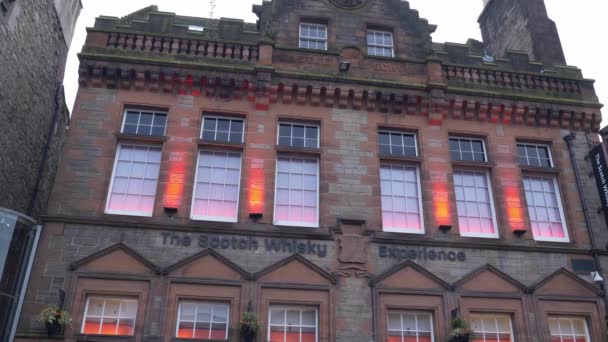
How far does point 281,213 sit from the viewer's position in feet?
50.8

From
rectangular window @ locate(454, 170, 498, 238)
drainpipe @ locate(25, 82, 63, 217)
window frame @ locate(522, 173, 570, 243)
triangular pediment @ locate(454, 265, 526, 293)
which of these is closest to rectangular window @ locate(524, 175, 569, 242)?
window frame @ locate(522, 173, 570, 243)

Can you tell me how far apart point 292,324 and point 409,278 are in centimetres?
334

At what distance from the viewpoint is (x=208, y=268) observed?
14180 mm

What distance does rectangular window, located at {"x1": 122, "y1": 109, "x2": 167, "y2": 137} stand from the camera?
1608cm

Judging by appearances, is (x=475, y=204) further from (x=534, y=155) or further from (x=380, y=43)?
(x=380, y=43)

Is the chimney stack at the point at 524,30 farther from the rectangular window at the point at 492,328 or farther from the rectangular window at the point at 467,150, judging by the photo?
the rectangular window at the point at 492,328

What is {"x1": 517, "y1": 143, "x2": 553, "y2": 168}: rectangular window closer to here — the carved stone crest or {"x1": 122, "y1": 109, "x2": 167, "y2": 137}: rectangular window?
the carved stone crest

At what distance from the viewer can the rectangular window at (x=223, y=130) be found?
53.3 ft

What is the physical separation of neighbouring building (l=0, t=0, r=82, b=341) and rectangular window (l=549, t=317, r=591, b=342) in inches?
540

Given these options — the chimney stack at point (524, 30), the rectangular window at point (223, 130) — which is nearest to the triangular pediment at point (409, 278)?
the rectangular window at point (223, 130)

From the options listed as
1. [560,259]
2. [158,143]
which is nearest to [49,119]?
[158,143]

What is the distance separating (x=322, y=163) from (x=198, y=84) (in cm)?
445

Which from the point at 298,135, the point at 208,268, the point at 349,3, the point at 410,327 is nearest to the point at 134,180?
the point at 208,268

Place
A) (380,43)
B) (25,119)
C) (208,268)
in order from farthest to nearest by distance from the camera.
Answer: (380,43) → (25,119) → (208,268)
